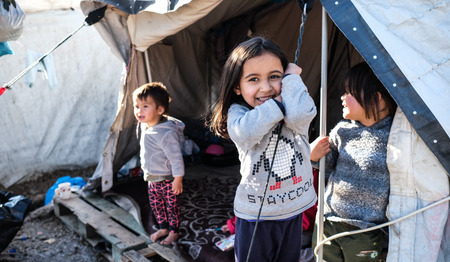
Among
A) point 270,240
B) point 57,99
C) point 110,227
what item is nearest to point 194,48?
point 57,99

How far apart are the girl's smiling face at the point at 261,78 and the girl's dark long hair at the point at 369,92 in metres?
0.54

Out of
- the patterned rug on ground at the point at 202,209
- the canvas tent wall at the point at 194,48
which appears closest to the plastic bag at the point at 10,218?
the canvas tent wall at the point at 194,48

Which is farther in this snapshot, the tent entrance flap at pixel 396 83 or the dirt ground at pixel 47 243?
the dirt ground at pixel 47 243

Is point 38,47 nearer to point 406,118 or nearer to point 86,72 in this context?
point 86,72

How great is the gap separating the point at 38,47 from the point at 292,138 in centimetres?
471

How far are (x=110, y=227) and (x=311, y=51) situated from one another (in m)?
2.78

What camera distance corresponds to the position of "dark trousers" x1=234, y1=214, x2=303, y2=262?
74.7 inches

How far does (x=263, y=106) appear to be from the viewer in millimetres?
1655

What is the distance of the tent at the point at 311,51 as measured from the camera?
1.87 m

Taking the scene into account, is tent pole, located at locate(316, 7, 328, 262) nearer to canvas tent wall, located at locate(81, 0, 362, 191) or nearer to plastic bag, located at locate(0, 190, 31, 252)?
canvas tent wall, located at locate(81, 0, 362, 191)

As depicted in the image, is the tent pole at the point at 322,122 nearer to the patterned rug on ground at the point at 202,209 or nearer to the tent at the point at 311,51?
the tent at the point at 311,51

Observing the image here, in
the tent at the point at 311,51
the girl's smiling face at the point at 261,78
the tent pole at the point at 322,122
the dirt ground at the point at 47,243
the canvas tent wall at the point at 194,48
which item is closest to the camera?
the girl's smiling face at the point at 261,78

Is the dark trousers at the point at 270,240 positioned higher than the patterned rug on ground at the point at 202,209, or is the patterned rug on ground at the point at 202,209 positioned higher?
the dark trousers at the point at 270,240

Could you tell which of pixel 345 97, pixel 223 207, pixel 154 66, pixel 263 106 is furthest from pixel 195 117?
pixel 263 106
